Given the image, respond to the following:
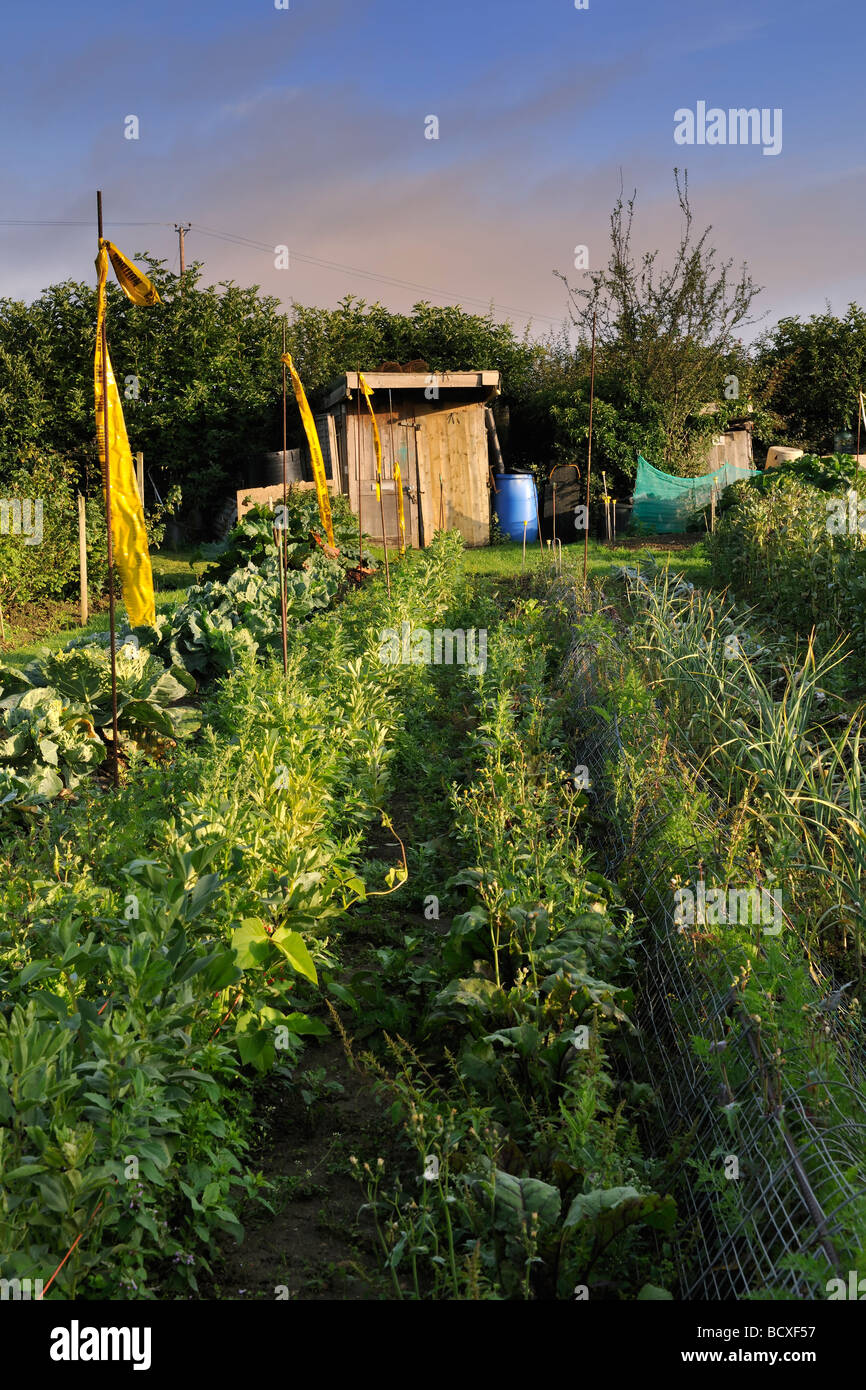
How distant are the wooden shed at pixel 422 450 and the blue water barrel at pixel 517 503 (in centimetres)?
27

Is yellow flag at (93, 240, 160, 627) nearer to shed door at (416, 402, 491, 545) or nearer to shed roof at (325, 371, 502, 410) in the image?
shed roof at (325, 371, 502, 410)

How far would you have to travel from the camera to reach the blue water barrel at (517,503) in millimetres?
16688

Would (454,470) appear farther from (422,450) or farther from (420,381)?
(420,381)

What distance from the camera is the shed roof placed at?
15516 millimetres

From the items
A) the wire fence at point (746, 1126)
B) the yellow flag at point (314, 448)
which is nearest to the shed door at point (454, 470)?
the yellow flag at point (314, 448)

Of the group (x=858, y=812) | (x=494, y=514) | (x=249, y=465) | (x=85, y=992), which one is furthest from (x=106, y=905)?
(x=249, y=465)

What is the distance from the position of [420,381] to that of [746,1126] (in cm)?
1452

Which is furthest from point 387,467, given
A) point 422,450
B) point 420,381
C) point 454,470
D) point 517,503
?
point 517,503

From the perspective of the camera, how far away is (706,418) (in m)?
18.5

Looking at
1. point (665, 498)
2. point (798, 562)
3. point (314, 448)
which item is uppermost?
point (665, 498)

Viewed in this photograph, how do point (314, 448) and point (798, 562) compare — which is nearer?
point (798, 562)

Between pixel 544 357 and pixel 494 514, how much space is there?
7.05 meters

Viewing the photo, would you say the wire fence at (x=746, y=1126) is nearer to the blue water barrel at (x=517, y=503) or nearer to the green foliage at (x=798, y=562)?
the green foliage at (x=798, y=562)

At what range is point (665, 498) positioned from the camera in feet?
53.2
